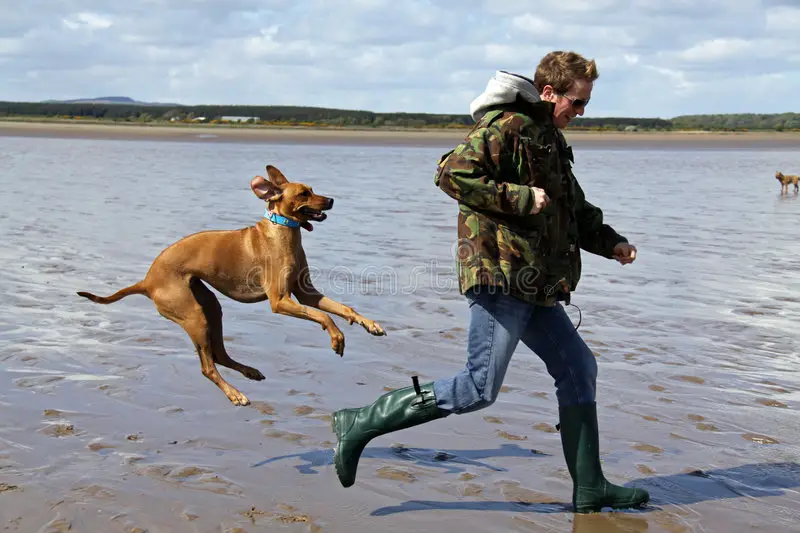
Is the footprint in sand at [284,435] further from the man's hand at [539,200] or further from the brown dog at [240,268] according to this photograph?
the man's hand at [539,200]

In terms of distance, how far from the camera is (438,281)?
10438 millimetres

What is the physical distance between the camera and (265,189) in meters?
5.53

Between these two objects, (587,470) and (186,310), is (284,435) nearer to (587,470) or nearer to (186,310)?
(186,310)

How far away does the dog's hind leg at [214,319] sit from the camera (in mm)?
5652

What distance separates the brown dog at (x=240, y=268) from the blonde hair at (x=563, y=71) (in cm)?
167

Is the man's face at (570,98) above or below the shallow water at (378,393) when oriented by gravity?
above

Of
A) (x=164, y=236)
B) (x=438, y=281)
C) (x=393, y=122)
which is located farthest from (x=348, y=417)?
(x=393, y=122)

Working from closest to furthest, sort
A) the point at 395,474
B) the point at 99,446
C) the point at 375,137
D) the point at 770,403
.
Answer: the point at 395,474 → the point at 99,446 → the point at 770,403 → the point at 375,137

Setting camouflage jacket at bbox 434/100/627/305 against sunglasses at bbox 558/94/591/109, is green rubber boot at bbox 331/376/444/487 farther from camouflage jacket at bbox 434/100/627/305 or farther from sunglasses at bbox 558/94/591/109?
sunglasses at bbox 558/94/591/109

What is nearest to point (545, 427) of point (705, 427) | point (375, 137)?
point (705, 427)

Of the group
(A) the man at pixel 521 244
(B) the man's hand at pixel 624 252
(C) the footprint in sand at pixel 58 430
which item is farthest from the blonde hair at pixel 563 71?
(C) the footprint in sand at pixel 58 430

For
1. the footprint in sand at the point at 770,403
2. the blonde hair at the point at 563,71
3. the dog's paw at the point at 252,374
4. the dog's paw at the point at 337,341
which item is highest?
the blonde hair at the point at 563,71

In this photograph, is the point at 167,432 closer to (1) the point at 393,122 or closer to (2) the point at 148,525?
(2) the point at 148,525

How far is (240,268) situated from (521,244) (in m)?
1.93
